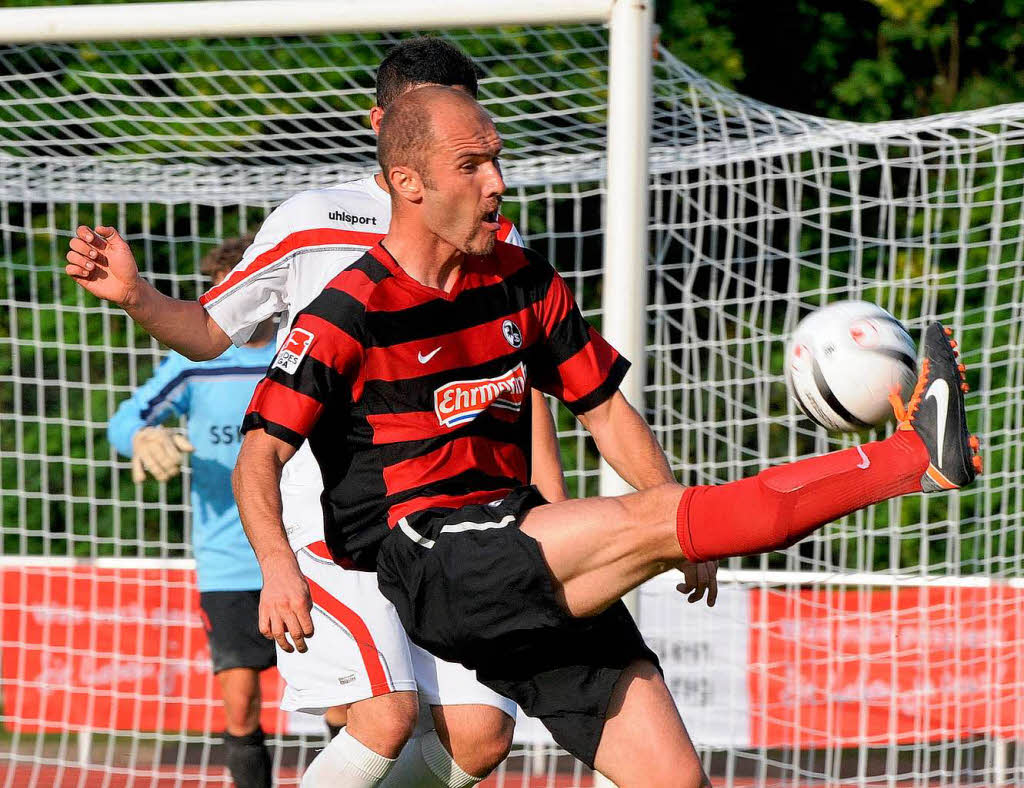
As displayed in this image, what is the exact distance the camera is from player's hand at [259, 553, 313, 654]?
105 inches

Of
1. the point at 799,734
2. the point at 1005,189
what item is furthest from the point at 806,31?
the point at 799,734

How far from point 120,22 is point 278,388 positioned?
6.16ft

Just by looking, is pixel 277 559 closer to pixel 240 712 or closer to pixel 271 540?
pixel 271 540

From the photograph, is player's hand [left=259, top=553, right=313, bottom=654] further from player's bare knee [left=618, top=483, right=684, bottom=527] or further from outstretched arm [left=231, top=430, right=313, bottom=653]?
player's bare knee [left=618, top=483, right=684, bottom=527]

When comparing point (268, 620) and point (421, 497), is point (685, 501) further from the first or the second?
point (268, 620)

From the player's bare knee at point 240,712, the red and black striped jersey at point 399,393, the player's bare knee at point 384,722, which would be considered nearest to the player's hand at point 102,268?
the red and black striped jersey at point 399,393

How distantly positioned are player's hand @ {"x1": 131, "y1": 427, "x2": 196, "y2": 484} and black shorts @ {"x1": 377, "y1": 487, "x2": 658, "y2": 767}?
2012 mm

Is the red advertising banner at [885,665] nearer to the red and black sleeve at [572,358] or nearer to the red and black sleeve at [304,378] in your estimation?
the red and black sleeve at [572,358]

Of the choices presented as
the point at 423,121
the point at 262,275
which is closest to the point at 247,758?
the point at 262,275

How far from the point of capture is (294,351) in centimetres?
290

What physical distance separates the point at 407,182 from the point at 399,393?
48 cm

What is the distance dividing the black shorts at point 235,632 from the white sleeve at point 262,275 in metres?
1.80

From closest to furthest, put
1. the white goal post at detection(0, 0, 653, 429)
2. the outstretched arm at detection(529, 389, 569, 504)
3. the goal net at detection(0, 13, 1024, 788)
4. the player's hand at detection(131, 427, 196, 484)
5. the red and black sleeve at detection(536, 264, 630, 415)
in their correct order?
the red and black sleeve at detection(536, 264, 630, 415) < the outstretched arm at detection(529, 389, 569, 504) < the white goal post at detection(0, 0, 653, 429) < the player's hand at detection(131, 427, 196, 484) < the goal net at detection(0, 13, 1024, 788)

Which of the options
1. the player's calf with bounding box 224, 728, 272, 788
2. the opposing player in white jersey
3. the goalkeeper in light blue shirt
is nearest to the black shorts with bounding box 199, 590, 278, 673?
the goalkeeper in light blue shirt
